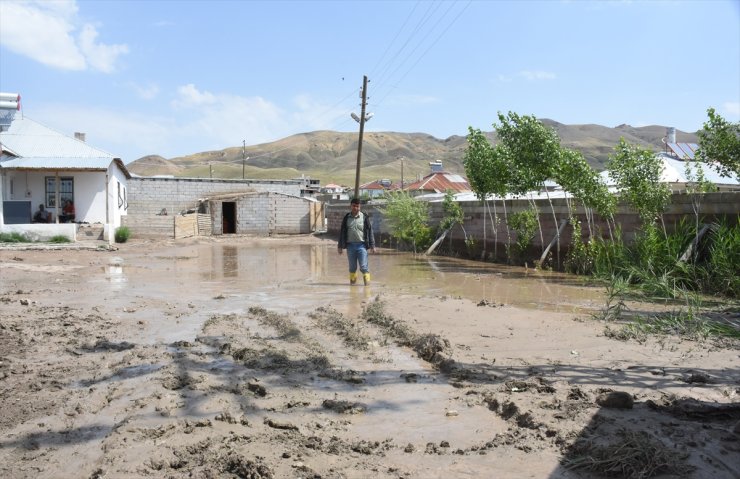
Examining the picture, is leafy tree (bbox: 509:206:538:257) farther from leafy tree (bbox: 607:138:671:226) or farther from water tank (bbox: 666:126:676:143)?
water tank (bbox: 666:126:676:143)

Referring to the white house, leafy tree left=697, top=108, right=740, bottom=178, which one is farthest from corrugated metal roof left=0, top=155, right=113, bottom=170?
leafy tree left=697, top=108, right=740, bottom=178

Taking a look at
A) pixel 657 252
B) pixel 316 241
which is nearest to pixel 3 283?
pixel 657 252

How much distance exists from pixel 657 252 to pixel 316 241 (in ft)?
72.7

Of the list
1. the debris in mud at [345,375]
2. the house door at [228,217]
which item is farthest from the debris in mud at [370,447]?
the house door at [228,217]

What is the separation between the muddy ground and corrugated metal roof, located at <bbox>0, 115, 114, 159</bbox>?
20009 mm

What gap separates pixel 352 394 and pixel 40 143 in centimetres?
2744

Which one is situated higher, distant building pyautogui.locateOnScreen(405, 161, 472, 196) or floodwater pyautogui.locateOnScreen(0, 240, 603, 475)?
distant building pyautogui.locateOnScreen(405, 161, 472, 196)

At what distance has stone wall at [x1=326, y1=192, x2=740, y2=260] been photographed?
12.7 m

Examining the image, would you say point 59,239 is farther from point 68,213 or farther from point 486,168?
point 486,168

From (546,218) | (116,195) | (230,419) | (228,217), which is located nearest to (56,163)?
(116,195)

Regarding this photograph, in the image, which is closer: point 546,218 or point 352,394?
point 352,394

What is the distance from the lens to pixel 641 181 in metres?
13.8

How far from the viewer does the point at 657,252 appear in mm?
12562

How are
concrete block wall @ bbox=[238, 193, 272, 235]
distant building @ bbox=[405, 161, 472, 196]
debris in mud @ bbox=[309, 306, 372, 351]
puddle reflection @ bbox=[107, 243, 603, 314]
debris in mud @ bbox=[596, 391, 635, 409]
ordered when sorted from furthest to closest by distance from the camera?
distant building @ bbox=[405, 161, 472, 196]
concrete block wall @ bbox=[238, 193, 272, 235]
puddle reflection @ bbox=[107, 243, 603, 314]
debris in mud @ bbox=[309, 306, 372, 351]
debris in mud @ bbox=[596, 391, 635, 409]
